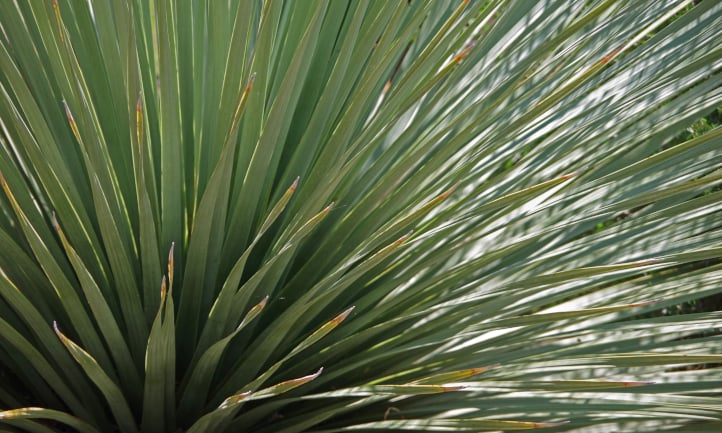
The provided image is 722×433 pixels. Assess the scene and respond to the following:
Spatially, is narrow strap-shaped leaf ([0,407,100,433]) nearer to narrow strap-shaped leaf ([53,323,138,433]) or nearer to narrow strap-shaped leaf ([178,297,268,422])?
narrow strap-shaped leaf ([53,323,138,433])

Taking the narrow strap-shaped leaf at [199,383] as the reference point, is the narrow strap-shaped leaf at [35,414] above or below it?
below

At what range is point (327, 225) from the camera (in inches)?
57.8

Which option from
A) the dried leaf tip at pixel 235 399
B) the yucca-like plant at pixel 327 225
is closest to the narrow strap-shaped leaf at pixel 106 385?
the yucca-like plant at pixel 327 225

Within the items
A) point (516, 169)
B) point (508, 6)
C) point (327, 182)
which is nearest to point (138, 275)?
point (327, 182)

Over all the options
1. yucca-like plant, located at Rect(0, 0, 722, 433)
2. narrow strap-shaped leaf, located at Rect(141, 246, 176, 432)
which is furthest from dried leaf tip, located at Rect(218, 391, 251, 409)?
narrow strap-shaped leaf, located at Rect(141, 246, 176, 432)

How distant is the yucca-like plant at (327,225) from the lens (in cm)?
119

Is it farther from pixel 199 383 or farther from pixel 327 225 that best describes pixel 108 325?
pixel 327 225

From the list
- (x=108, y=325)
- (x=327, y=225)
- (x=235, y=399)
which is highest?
(x=327, y=225)

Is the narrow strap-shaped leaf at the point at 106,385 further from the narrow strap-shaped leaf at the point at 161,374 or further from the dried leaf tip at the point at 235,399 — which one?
the dried leaf tip at the point at 235,399

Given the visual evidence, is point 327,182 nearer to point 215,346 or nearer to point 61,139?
point 215,346

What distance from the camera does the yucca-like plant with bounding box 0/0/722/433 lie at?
1.19 meters

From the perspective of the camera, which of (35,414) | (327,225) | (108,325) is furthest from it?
(327,225)

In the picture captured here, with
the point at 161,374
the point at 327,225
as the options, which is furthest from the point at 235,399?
the point at 327,225

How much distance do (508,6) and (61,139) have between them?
893 mm
